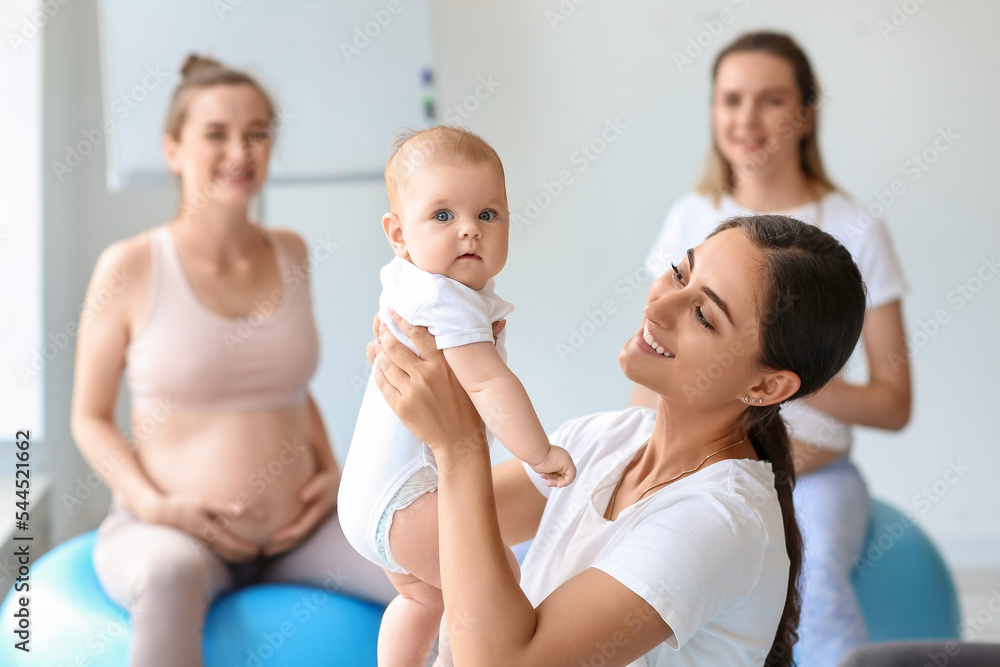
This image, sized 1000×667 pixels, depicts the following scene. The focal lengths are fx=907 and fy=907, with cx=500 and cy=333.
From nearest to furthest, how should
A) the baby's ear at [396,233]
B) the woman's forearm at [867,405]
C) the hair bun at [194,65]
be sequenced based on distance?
the baby's ear at [396,233]
the woman's forearm at [867,405]
the hair bun at [194,65]

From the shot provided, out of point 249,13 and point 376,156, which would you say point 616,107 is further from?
point 249,13

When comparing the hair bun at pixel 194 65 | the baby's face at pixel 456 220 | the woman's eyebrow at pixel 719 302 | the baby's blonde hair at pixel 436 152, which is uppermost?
the hair bun at pixel 194 65

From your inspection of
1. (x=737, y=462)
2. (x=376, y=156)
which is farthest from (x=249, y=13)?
(x=737, y=462)

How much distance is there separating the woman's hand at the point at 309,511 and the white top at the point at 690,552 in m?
0.86

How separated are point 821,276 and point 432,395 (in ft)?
1.74

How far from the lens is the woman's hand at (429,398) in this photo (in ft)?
3.46

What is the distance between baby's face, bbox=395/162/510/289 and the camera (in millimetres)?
1040

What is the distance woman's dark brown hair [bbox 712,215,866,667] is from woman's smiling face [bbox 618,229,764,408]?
0.02 m

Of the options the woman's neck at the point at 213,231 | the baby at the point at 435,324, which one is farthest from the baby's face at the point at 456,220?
the woman's neck at the point at 213,231

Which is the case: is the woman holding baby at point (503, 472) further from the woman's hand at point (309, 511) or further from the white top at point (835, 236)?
the white top at point (835, 236)

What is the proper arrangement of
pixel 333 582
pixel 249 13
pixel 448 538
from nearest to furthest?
pixel 448 538 < pixel 333 582 < pixel 249 13

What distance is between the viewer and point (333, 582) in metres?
1.92

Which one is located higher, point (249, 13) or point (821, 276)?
point (249, 13)

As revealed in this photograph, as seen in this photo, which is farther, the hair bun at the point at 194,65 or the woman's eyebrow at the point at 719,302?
the hair bun at the point at 194,65
